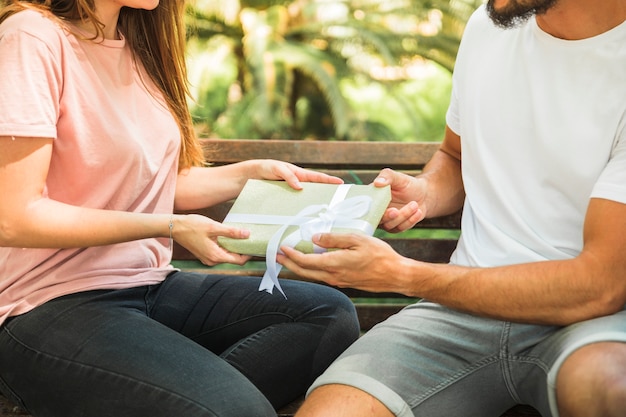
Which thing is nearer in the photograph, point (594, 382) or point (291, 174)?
point (594, 382)

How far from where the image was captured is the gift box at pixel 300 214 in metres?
2.13

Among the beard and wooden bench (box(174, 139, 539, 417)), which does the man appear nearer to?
the beard

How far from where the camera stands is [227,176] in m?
2.66

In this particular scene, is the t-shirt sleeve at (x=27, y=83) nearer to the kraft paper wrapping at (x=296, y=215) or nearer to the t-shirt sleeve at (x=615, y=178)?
the kraft paper wrapping at (x=296, y=215)

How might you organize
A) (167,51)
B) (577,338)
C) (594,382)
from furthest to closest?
(167,51)
(577,338)
(594,382)

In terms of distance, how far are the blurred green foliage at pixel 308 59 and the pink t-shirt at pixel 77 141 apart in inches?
164

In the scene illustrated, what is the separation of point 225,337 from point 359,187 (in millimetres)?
559

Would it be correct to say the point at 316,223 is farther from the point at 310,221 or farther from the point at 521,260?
the point at 521,260

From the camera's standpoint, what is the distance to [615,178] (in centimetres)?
203

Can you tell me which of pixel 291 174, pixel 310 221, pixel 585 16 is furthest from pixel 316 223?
pixel 585 16

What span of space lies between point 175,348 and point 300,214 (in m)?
0.45

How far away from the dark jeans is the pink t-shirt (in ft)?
0.21

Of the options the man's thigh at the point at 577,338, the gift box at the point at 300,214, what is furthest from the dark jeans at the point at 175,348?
the man's thigh at the point at 577,338

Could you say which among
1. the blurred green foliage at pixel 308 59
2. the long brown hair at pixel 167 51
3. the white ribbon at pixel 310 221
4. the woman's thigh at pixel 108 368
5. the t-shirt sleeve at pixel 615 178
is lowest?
the blurred green foliage at pixel 308 59
